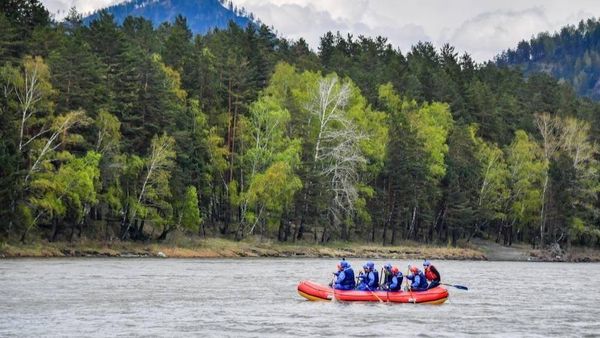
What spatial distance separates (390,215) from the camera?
357ft

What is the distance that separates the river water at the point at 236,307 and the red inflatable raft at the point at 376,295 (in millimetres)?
403

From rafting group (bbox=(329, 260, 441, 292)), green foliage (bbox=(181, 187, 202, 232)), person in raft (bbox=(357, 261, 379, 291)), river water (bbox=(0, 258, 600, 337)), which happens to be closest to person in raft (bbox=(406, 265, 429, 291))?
rafting group (bbox=(329, 260, 441, 292))

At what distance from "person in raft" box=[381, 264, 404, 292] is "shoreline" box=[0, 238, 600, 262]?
32.8 m

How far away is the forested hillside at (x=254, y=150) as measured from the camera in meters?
76.2

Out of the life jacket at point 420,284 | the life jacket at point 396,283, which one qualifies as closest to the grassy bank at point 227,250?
the life jacket at point 396,283

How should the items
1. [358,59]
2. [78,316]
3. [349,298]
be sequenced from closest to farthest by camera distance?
[78,316] → [349,298] → [358,59]

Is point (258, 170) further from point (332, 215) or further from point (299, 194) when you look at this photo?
point (332, 215)

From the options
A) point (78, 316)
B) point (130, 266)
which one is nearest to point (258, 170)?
point (130, 266)

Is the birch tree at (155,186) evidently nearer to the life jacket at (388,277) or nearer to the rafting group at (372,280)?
the rafting group at (372,280)

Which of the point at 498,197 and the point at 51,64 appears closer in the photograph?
the point at 51,64

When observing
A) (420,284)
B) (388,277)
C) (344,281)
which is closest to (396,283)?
(388,277)

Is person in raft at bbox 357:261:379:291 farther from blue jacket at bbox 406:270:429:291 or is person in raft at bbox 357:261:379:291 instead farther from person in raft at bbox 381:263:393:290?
blue jacket at bbox 406:270:429:291

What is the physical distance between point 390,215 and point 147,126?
110ft

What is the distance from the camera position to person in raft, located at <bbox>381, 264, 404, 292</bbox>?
48.2 m
